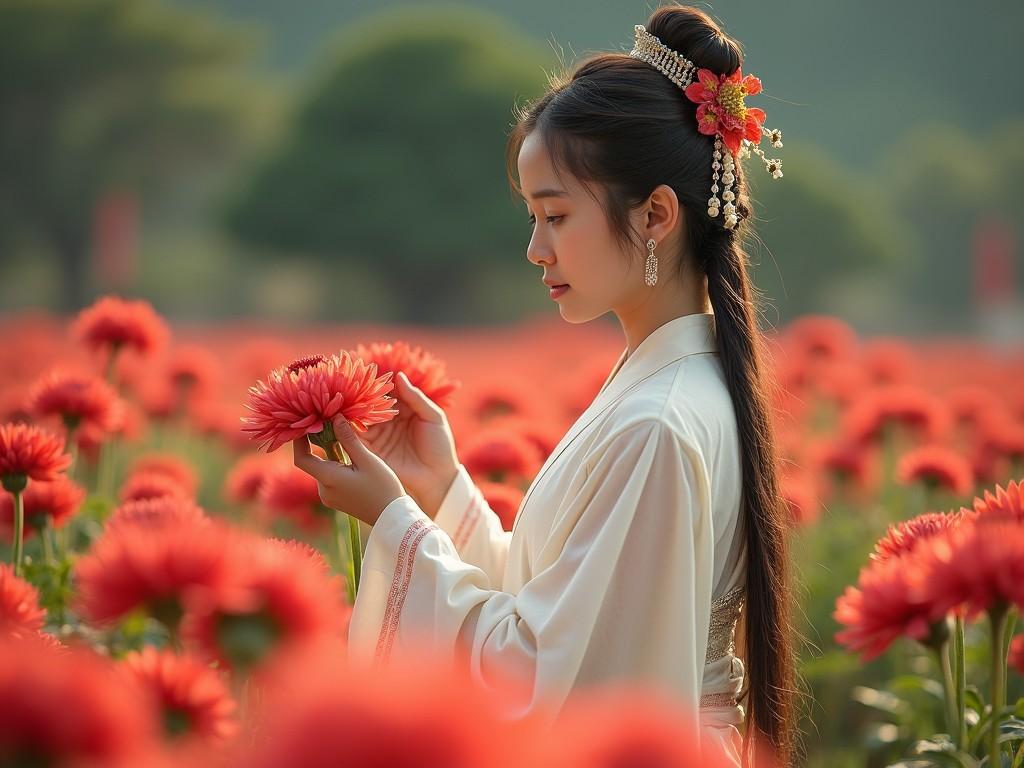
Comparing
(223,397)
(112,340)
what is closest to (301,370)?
(112,340)

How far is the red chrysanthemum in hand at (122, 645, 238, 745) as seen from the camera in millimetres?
1093

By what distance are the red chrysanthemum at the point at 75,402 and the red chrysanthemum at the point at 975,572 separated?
196 cm

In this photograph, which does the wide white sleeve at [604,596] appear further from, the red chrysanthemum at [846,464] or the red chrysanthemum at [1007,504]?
the red chrysanthemum at [846,464]

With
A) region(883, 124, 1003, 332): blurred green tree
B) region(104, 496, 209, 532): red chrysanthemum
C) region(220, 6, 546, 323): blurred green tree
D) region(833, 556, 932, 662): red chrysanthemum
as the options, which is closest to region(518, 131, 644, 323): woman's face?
region(104, 496, 209, 532): red chrysanthemum

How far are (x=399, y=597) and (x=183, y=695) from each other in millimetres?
811

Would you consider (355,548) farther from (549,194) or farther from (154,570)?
(154,570)

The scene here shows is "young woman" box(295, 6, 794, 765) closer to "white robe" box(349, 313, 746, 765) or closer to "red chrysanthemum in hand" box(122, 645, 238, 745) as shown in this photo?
"white robe" box(349, 313, 746, 765)

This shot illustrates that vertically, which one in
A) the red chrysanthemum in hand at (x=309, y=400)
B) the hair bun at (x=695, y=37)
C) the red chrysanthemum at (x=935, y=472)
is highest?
the hair bun at (x=695, y=37)

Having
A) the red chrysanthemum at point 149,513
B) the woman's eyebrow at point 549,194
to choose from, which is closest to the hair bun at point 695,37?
the woman's eyebrow at point 549,194

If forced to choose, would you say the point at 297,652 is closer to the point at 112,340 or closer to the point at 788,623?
the point at 788,623

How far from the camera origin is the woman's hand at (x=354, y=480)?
1.84 metres

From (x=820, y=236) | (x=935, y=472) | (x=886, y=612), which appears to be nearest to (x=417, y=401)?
(x=886, y=612)

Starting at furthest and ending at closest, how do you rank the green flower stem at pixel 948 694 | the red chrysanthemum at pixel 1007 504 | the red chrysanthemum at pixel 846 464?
1. the red chrysanthemum at pixel 846 464
2. the red chrysanthemum at pixel 1007 504
3. the green flower stem at pixel 948 694

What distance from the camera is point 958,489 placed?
350cm
